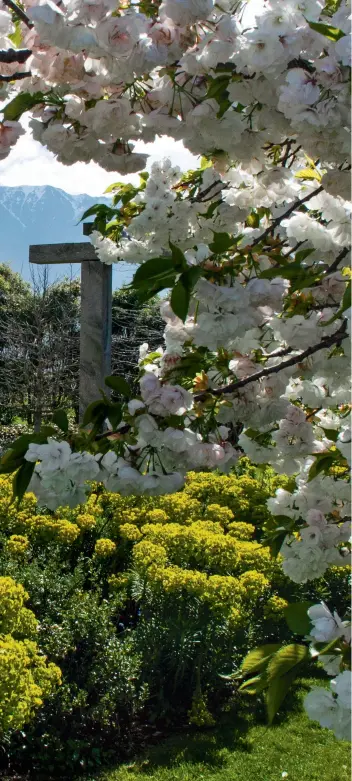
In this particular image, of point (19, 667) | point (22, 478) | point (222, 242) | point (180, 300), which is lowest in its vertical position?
point (19, 667)

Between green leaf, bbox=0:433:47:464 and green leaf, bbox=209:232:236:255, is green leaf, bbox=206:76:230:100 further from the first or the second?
green leaf, bbox=0:433:47:464

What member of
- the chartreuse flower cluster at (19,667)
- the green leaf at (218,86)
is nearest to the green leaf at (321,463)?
the green leaf at (218,86)

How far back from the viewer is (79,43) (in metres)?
1.23

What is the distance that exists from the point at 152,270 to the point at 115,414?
31 centimetres

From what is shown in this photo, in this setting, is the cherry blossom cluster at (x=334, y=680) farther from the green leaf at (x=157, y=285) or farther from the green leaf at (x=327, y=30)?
the green leaf at (x=327, y=30)

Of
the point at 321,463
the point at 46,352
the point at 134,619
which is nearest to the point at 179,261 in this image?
the point at 321,463

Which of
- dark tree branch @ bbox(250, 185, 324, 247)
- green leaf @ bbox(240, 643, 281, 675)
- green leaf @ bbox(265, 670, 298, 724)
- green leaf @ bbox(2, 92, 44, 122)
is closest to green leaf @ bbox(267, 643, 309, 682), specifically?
green leaf @ bbox(265, 670, 298, 724)

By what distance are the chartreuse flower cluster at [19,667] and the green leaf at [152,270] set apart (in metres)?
1.82

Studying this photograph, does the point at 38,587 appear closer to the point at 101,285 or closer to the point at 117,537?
the point at 117,537

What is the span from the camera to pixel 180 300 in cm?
112

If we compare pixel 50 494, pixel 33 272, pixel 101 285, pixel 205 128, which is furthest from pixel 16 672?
pixel 33 272

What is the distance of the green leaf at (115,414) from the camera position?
4.39ft

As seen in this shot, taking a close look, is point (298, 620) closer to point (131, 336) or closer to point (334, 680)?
point (334, 680)

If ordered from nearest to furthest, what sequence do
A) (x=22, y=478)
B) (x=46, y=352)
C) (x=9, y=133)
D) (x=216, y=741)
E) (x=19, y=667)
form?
1. (x=22, y=478)
2. (x=9, y=133)
3. (x=19, y=667)
4. (x=216, y=741)
5. (x=46, y=352)
